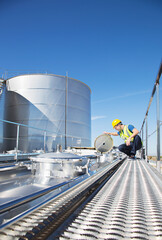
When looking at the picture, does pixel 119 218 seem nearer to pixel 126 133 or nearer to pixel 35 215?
pixel 35 215

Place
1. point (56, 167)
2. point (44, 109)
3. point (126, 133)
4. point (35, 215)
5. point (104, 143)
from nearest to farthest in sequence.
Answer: point (35, 215) < point (56, 167) < point (126, 133) < point (104, 143) < point (44, 109)

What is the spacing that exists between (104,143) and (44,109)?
714cm

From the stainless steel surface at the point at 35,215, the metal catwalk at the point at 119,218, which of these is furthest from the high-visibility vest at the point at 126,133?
the stainless steel surface at the point at 35,215

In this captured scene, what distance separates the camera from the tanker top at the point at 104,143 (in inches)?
138

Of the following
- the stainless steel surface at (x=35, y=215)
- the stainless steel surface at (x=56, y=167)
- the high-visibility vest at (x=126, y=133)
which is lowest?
the stainless steel surface at (x=56, y=167)

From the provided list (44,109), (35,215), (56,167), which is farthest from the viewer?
(44,109)

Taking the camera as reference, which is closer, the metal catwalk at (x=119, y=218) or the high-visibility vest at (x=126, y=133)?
the metal catwalk at (x=119, y=218)

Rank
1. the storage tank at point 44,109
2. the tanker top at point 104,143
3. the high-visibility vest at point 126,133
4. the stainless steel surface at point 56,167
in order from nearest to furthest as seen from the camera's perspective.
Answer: the stainless steel surface at point 56,167 < the high-visibility vest at point 126,133 < the tanker top at point 104,143 < the storage tank at point 44,109

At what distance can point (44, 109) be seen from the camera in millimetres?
10031

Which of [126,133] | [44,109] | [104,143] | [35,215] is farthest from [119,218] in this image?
[44,109]

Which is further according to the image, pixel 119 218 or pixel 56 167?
pixel 56 167

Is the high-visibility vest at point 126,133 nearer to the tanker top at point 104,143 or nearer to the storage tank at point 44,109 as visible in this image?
the tanker top at point 104,143

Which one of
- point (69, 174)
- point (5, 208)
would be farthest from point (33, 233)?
point (69, 174)

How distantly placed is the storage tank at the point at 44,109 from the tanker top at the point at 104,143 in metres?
6.04
